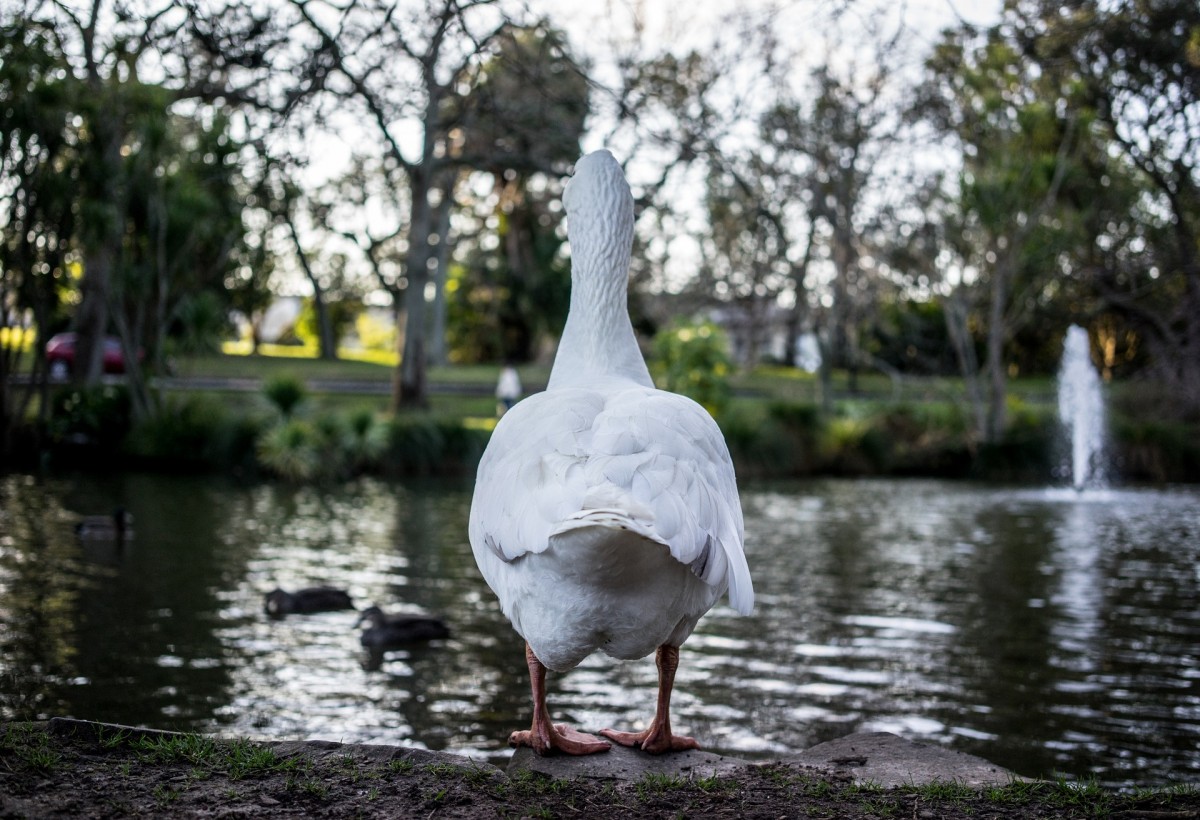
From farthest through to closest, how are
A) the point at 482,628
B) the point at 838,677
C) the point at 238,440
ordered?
the point at 238,440 < the point at 482,628 < the point at 838,677

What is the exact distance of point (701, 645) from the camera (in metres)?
8.92

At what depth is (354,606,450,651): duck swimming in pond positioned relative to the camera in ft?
28.1

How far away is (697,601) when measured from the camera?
4.14 metres

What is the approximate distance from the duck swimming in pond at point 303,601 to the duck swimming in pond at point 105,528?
4.05 metres

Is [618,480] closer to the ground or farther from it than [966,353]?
closer to the ground

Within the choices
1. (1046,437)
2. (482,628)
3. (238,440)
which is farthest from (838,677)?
(1046,437)

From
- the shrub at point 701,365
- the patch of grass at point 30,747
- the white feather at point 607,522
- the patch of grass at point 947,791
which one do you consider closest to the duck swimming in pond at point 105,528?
the patch of grass at point 30,747

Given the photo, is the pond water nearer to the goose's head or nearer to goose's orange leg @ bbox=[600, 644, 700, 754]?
goose's orange leg @ bbox=[600, 644, 700, 754]

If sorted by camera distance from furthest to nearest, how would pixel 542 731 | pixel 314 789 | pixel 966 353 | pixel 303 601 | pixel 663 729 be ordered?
pixel 966 353
pixel 303 601
pixel 663 729
pixel 542 731
pixel 314 789

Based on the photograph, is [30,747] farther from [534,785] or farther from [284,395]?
[284,395]

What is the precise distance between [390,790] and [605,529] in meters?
1.31

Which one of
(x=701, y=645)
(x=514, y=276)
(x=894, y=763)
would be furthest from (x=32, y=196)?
(x=514, y=276)

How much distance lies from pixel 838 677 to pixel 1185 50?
7236 mm

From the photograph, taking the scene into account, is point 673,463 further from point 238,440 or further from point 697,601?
point 238,440
